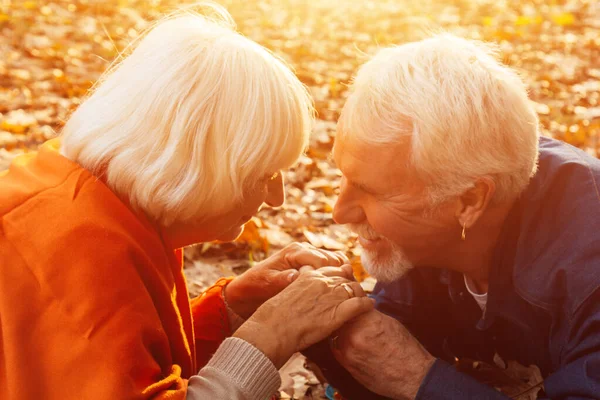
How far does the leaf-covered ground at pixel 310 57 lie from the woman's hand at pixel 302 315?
32.1 inches

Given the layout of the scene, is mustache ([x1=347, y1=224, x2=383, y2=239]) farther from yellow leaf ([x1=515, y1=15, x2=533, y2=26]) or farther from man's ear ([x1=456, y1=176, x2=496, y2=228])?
yellow leaf ([x1=515, y1=15, x2=533, y2=26])

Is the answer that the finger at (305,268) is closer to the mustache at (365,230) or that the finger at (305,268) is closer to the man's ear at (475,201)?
the mustache at (365,230)

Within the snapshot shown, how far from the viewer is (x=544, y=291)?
7.75 feet

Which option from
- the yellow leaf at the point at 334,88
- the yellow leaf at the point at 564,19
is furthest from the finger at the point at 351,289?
the yellow leaf at the point at 564,19

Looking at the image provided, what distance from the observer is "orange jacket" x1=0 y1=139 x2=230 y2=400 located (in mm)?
1868

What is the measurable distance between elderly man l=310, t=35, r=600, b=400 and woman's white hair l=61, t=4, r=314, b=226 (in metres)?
0.38

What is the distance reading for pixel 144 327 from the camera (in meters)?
1.96

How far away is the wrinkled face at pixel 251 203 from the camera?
2.32 meters

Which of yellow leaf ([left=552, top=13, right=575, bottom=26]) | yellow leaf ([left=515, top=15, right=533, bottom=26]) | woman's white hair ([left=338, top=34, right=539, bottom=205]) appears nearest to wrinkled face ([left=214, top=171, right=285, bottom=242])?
woman's white hair ([left=338, top=34, right=539, bottom=205])

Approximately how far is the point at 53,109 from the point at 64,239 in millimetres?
4525

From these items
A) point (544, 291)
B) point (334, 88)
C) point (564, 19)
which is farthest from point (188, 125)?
point (564, 19)

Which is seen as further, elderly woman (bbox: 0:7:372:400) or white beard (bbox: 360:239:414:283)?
white beard (bbox: 360:239:414:283)

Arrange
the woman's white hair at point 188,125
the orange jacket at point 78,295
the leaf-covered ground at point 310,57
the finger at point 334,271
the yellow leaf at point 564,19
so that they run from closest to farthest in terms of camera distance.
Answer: the orange jacket at point 78,295, the woman's white hair at point 188,125, the finger at point 334,271, the leaf-covered ground at point 310,57, the yellow leaf at point 564,19

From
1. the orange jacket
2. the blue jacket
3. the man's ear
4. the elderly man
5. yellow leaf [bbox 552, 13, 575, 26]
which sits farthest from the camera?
yellow leaf [bbox 552, 13, 575, 26]
